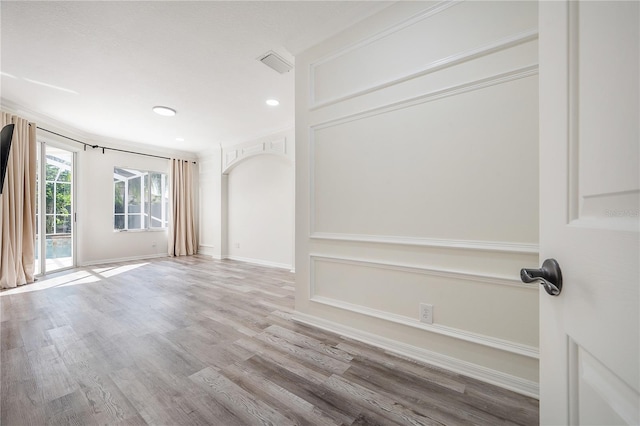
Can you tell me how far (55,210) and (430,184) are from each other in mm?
6210

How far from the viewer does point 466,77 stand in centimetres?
164

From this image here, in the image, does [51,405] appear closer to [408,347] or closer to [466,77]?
[408,347]

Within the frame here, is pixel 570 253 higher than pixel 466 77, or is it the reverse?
pixel 466 77

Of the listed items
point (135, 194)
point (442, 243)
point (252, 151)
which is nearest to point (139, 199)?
point (135, 194)

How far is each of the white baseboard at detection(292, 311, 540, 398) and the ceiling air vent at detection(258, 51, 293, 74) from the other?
2685 millimetres

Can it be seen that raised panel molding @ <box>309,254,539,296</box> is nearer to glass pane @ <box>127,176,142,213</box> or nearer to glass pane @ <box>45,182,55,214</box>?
glass pane @ <box>45,182,55,214</box>

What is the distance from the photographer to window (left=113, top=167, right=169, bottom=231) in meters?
5.72

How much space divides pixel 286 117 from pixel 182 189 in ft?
11.9

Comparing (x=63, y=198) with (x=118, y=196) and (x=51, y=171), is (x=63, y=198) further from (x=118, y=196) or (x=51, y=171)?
(x=118, y=196)

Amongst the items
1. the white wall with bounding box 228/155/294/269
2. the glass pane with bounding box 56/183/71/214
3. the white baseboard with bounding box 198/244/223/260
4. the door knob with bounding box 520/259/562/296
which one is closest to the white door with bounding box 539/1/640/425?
the door knob with bounding box 520/259/562/296

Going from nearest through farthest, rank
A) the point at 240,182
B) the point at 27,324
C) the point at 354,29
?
the point at 354,29, the point at 27,324, the point at 240,182

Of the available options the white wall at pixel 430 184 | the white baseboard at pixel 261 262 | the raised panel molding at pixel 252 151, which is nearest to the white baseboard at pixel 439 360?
the white wall at pixel 430 184

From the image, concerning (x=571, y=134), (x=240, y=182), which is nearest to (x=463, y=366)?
(x=571, y=134)

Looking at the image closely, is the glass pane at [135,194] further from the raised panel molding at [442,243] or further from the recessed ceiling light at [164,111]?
the raised panel molding at [442,243]
